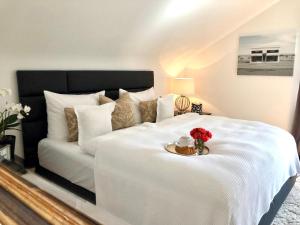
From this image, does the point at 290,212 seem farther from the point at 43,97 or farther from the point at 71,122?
the point at 43,97

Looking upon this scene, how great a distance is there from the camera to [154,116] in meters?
3.20

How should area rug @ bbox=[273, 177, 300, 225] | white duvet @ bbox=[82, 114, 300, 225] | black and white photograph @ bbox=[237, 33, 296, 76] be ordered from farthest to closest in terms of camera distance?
black and white photograph @ bbox=[237, 33, 296, 76], area rug @ bbox=[273, 177, 300, 225], white duvet @ bbox=[82, 114, 300, 225]

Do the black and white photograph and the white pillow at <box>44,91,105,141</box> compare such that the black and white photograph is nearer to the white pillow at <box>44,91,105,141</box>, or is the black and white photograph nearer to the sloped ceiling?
the sloped ceiling

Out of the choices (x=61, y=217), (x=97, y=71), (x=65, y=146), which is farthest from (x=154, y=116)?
(x=61, y=217)

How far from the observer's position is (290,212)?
7.27ft

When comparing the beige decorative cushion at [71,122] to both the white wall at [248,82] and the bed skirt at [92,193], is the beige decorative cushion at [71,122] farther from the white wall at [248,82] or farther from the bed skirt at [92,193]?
the white wall at [248,82]

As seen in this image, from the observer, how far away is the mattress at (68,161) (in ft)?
6.97

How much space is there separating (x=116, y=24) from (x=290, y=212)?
262cm

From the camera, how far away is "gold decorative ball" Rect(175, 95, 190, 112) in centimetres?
467

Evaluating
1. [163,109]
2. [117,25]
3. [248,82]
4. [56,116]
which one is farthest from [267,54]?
[56,116]

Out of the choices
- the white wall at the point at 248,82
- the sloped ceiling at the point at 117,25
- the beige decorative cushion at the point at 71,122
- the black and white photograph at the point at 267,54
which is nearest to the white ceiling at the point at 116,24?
the sloped ceiling at the point at 117,25

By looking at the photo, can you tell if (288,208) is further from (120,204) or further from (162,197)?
(120,204)

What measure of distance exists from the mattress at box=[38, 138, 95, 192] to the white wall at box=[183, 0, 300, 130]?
2861 mm

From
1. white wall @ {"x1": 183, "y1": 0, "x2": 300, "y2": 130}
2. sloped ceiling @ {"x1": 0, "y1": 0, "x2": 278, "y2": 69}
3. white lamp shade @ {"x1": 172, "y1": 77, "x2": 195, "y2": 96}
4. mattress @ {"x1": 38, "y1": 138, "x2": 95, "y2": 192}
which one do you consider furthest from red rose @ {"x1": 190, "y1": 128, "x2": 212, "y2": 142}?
white wall @ {"x1": 183, "y1": 0, "x2": 300, "y2": 130}
